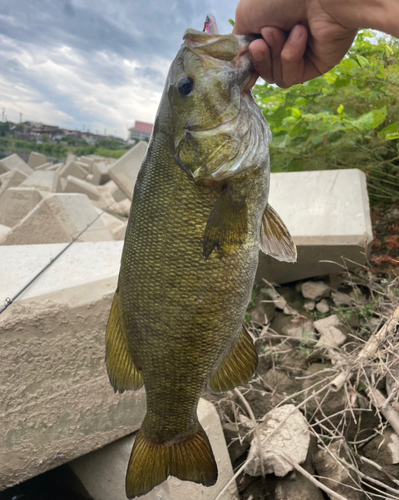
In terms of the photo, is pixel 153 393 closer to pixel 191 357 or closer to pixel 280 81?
pixel 191 357

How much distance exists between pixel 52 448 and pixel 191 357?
145 cm

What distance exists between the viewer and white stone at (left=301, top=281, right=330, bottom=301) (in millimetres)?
4068

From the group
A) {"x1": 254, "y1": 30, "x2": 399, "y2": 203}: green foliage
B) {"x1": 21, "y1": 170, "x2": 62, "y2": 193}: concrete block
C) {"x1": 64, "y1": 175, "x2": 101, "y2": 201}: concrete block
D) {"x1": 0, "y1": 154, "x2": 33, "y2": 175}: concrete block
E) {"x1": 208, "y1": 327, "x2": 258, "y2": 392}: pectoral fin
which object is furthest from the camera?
{"x1": 0, "y1": 154, "x2": 33, "y2": 175}: concrete block

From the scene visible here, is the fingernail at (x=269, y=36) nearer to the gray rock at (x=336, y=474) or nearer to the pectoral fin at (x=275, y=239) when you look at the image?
the pectoral fin at (x=275, y=239)

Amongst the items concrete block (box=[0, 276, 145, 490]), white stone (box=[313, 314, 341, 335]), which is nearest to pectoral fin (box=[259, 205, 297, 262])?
concrete block (box=[0, 276, 145, 490])

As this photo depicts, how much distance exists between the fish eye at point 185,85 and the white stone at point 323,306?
10.1ft

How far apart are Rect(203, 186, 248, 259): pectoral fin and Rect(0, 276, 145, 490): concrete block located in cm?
134

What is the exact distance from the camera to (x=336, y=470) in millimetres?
2639

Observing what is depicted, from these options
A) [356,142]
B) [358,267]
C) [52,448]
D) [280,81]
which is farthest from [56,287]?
[356,142]

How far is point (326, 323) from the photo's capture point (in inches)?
147

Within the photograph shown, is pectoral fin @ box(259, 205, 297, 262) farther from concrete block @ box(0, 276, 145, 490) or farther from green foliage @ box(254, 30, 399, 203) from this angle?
green foliage @ box(254, 30, 399, 203)

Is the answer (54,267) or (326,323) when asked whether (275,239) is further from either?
(326,323)

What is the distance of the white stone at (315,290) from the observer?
407 cm

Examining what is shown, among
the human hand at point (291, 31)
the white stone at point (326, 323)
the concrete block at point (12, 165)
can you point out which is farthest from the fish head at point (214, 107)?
the concrete block at point (12, 165)
